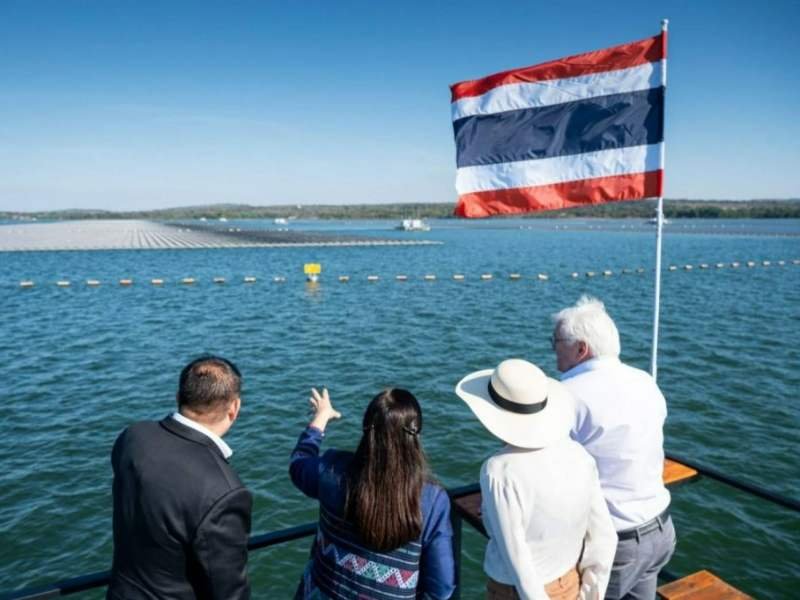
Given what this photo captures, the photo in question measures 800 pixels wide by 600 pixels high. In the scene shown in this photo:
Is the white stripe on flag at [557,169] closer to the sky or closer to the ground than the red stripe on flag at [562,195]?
closer to the sky

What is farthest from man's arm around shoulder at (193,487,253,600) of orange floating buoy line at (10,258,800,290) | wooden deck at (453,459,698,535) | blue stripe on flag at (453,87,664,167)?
orange floating buoy line at (10,258,800,290)

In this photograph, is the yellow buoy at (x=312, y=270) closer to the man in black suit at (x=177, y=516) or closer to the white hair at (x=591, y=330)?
the white hair at (x=591, y=330)

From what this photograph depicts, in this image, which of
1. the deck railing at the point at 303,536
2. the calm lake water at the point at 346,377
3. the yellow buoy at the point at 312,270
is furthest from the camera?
the yellow buoy at the point at 312,270

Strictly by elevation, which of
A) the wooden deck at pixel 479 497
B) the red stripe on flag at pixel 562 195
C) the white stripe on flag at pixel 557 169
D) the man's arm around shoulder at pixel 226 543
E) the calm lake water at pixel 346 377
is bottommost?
the calm lake water at pixel 346 377

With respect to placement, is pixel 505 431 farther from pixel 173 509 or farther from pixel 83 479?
pixel 83 479

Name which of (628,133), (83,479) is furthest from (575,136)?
(83,479)

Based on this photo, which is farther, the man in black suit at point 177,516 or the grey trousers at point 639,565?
the grey trousers at point 639,565

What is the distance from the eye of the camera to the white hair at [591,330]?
3051 millimetres

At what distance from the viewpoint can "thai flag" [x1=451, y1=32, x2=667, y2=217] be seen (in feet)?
17.9

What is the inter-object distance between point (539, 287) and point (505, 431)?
32.0m

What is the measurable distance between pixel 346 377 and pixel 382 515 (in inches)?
522

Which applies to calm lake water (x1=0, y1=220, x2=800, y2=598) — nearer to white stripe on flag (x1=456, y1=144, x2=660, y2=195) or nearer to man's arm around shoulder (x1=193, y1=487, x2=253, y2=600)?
white stripe on flag (x1=456, y1=144, x2=660, y2=195)

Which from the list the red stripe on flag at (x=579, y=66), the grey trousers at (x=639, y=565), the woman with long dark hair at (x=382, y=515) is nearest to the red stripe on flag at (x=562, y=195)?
the red stripe on flag at (x=579, y=66)

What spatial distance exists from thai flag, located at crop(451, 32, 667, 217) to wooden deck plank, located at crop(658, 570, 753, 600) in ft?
11.0
